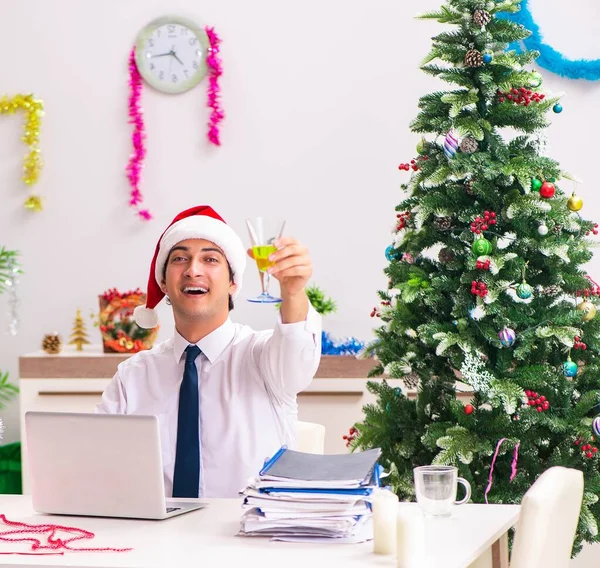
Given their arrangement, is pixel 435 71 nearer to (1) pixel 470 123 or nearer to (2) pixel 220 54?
(1) pixel 470 123

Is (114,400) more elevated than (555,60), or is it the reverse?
(555,60)

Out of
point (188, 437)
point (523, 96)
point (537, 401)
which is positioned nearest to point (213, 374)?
point (188, 437)

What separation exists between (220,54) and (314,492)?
10.4ft

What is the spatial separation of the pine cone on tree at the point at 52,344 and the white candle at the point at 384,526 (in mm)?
2799

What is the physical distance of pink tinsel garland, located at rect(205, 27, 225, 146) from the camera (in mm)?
4523

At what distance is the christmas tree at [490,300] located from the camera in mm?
2801

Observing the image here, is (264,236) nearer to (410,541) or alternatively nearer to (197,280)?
(197,280)

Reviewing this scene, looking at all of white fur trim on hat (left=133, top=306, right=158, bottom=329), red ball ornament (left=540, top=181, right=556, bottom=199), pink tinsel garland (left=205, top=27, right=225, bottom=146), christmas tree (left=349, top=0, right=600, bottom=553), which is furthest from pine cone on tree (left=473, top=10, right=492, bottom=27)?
pink tinsel garland (left=205, top=27, right=225, bottom=146)

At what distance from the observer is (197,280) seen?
2576 millimetres

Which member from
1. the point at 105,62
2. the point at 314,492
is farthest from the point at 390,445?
the point at 105,62

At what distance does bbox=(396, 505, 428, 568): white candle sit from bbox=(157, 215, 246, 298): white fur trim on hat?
1.27m

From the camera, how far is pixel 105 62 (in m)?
4.64

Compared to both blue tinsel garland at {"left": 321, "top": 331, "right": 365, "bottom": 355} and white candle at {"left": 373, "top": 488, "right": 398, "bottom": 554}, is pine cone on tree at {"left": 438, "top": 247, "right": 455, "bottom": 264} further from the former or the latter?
white candle at {"left": 373, "top": 488, "right": 398, "bottom": 554}

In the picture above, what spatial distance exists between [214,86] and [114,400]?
2.27m
